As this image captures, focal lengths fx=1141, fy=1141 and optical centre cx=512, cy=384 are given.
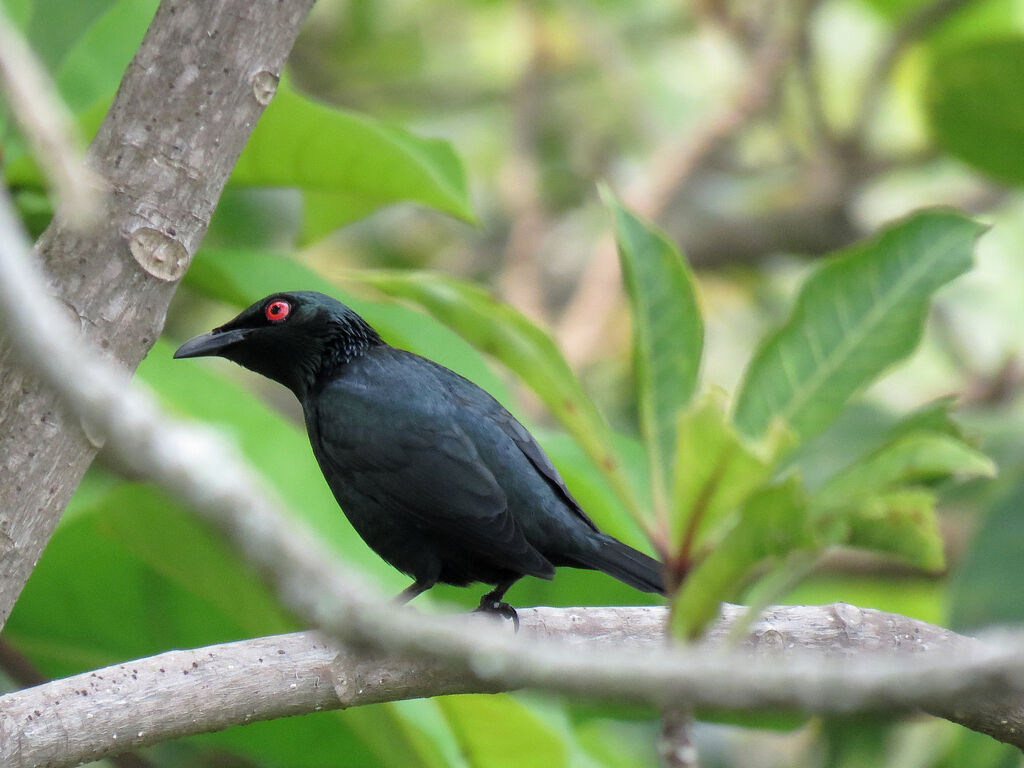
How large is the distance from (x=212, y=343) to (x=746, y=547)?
1285 mm

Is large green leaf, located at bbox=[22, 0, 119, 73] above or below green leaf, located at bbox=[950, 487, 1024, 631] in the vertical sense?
above

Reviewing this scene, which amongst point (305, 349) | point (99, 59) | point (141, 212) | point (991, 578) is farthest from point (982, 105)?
point (141, 212)

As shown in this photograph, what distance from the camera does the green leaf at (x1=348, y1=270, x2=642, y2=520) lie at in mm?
2154

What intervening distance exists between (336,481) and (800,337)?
0.98 metres

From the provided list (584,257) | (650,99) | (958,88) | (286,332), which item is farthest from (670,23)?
(286,332)

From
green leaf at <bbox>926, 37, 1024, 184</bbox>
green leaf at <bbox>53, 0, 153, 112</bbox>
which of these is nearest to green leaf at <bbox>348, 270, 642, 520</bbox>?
green leaf at <bbox>53, 0, 153, 112</bbox>

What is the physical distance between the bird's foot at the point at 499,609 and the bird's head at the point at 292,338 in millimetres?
616

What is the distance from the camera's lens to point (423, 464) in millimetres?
2273

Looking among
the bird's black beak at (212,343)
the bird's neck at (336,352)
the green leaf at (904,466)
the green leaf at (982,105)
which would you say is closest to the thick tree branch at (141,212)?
the bird's black beak at (212,343)

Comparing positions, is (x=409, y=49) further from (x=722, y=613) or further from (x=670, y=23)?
(x=722, y=613)

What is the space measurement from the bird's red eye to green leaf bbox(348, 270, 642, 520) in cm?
28

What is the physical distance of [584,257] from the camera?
273 inches

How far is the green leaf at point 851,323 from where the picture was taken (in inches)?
85.7

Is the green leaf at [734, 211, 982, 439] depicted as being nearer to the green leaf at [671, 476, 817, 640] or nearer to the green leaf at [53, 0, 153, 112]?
the green leaf at [671, 476, 817, 640]
